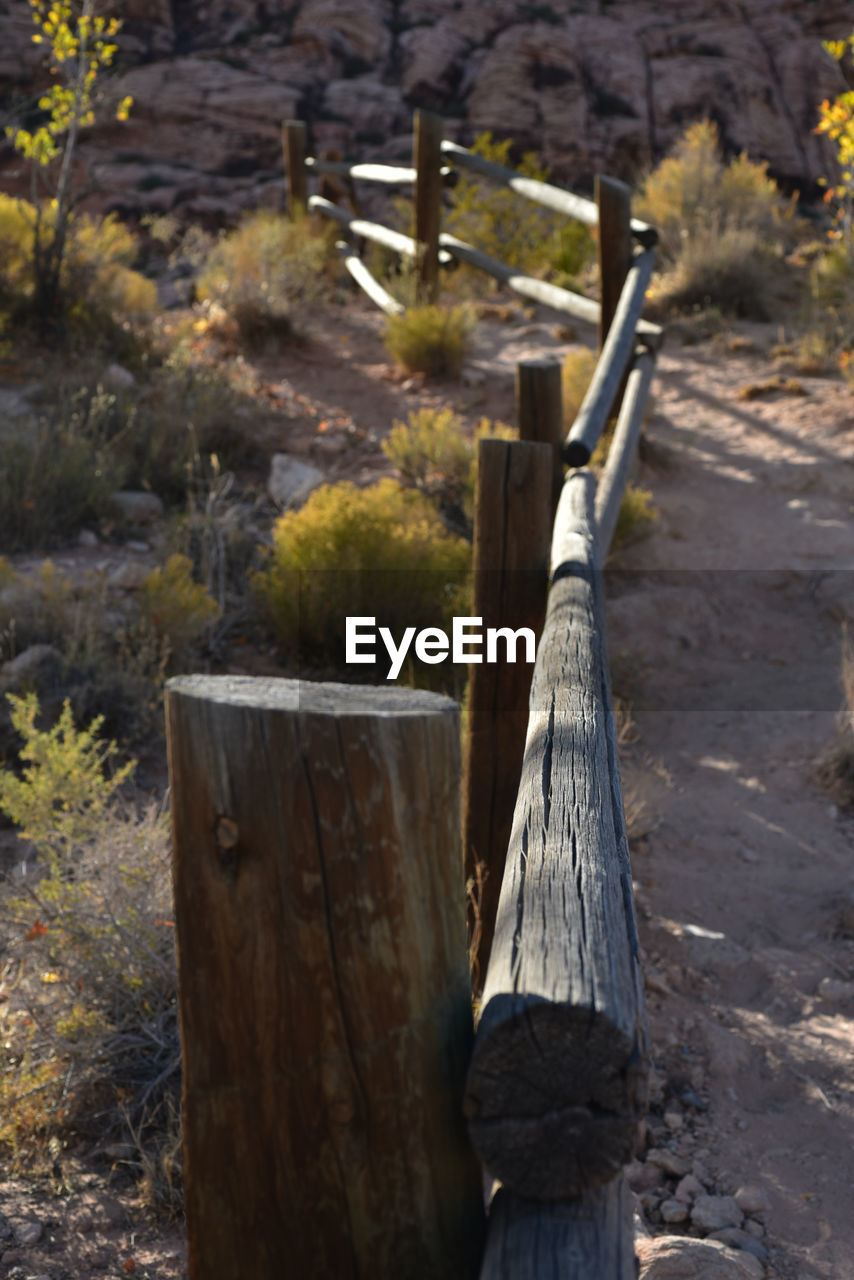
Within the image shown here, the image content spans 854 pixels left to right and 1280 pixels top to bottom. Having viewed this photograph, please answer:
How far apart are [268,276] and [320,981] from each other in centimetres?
795

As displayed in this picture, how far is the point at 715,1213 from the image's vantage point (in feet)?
6.79

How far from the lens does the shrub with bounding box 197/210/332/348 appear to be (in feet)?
25.9

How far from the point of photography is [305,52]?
18.5m

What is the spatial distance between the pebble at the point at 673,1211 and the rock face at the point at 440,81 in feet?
53.6

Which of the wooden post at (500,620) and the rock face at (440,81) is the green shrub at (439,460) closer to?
the wooden post at (500,620)

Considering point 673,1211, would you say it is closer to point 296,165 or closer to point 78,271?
point 78,271

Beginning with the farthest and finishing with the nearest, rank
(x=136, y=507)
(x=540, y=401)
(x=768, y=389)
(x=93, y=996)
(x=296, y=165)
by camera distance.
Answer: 1. (x=296, y=165)
2. (x=768, y=389)
3. (x=136, y=507)
4. (x=540, y=401)
5. (x=93, y=996)

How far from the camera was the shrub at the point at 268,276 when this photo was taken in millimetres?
7898

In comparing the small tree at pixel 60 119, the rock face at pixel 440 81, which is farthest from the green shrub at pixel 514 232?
the rock face at pixel 440 81

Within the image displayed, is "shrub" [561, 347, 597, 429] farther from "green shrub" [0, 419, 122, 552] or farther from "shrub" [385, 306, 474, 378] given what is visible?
"green shrub" [0, 419, 122, 552]

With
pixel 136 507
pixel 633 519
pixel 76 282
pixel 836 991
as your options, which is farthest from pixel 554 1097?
pixel 76 282

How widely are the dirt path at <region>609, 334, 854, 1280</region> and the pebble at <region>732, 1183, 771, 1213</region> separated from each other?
0.04ft

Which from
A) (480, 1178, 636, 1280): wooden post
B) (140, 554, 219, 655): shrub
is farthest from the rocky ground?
(480, 1178, 636, 1280): wooden post

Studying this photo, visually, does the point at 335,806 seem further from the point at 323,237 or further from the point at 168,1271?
the point at 323,237
